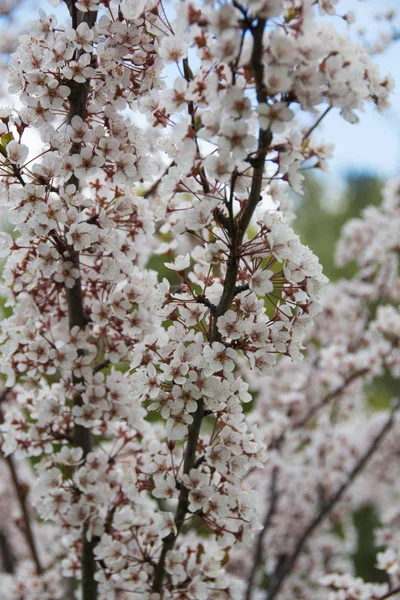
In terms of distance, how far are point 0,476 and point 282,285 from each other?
345cm

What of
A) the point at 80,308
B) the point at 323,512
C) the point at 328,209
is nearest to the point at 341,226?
the point at 328,209

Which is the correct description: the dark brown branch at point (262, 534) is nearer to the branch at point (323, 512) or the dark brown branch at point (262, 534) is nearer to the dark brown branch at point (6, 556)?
the branch at point (323, 512)

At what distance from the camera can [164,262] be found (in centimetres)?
147

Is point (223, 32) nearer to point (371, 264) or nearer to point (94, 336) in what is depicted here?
point (94, 336)

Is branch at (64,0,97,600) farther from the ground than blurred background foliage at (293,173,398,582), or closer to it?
closer to it

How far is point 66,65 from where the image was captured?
56.6 inches

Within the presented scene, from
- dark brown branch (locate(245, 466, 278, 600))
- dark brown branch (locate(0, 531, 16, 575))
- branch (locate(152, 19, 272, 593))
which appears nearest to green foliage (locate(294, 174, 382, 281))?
dark brown branch (locate(245, 466, 278, 600))

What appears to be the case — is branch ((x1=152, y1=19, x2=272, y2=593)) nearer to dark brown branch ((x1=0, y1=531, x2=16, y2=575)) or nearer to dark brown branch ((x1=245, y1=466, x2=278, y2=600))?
dark brown branch ((x1=245, y1=466, x2=278, y2=600))

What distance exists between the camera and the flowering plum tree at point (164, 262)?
3.74 feet

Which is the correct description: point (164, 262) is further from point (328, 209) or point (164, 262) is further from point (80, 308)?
point (328, 209)

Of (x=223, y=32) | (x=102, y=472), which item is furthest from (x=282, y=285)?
(x=102, y=472)

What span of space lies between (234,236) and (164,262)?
26 centimetres

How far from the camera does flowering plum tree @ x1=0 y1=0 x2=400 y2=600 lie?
114cm

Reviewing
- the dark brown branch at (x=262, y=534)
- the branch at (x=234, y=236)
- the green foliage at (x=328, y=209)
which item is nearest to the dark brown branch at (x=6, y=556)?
the dark brown branch at (x=262, y=534)
